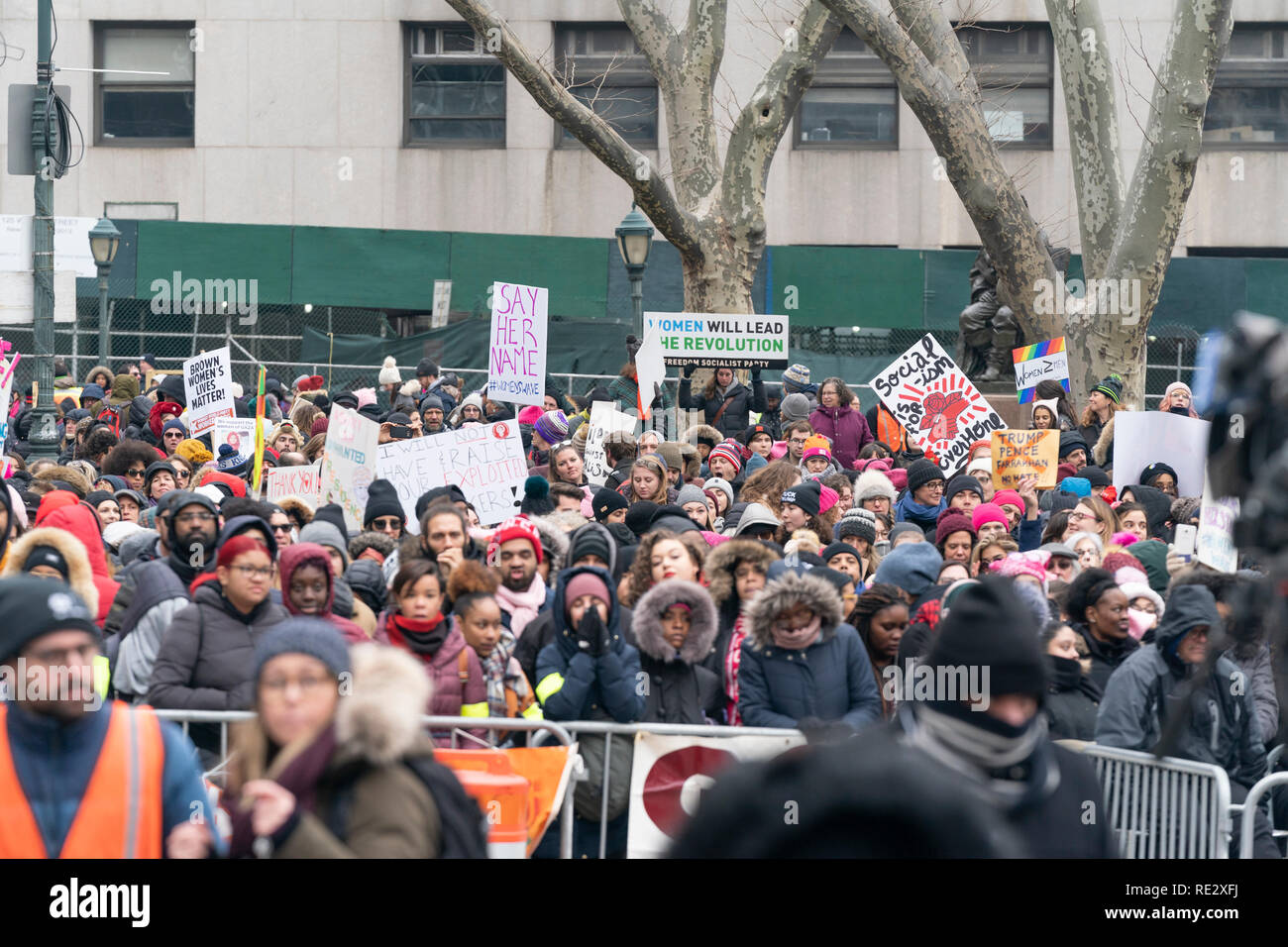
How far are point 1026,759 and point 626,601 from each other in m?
4.03

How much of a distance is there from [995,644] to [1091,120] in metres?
14.4

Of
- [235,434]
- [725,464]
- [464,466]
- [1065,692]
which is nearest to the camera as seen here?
[1065,692]

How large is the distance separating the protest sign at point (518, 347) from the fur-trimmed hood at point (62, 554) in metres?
8.38

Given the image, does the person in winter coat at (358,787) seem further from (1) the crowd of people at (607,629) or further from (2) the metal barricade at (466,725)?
(2) the metal barricade at (466,725)

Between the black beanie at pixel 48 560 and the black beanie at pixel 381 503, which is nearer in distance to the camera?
the black beanie at pixel 48 560

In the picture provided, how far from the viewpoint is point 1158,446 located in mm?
11398

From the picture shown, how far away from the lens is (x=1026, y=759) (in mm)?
3521

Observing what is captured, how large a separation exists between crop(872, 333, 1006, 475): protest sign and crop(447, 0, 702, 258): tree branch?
5571mm

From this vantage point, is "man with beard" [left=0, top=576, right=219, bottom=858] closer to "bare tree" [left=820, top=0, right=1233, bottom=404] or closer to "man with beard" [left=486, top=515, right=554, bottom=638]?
"man with beard" [left=486, top=515, right=554, bottom=638]

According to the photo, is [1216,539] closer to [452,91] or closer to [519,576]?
[519,576]

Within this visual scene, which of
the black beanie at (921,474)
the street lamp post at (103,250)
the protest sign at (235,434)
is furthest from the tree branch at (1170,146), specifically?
the street lamp post at (103,250)

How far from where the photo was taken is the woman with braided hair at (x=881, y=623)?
7051mm

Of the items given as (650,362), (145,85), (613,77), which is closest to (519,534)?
(650,362)
